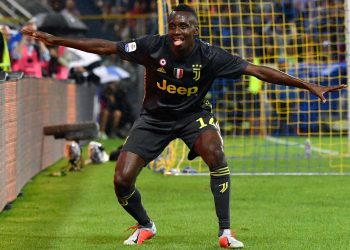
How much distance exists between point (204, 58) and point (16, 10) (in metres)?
18.8

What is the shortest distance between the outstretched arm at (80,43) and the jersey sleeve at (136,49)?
0.23 ft

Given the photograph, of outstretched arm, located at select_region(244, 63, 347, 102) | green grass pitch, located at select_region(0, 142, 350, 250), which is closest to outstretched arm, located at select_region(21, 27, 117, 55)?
outstretched arm, located at select_region(244, 63, 347, 102)

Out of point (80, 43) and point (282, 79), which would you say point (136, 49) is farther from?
point (282, 79)

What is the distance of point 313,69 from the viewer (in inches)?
837

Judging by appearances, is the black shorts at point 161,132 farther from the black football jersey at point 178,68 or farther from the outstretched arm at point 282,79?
the outstretched arm at point 282,79

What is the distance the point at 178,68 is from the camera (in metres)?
8.61

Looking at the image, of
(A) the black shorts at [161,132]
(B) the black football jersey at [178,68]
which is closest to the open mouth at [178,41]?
(B) the black football jersey at [178,68]

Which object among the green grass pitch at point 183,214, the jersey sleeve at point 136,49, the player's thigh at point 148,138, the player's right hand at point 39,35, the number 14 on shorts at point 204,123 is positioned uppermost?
the player's right hand at point 39,35

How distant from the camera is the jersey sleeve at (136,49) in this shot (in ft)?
28.6

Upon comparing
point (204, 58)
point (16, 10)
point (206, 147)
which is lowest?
point (206, 147)

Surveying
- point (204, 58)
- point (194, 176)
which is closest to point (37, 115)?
point (194, 176)

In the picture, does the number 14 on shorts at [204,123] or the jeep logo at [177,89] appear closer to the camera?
the jeep logo at [177,89]

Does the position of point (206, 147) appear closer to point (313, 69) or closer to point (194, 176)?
point (194, 176)

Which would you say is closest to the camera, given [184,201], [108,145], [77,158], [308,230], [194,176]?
[308,230]
